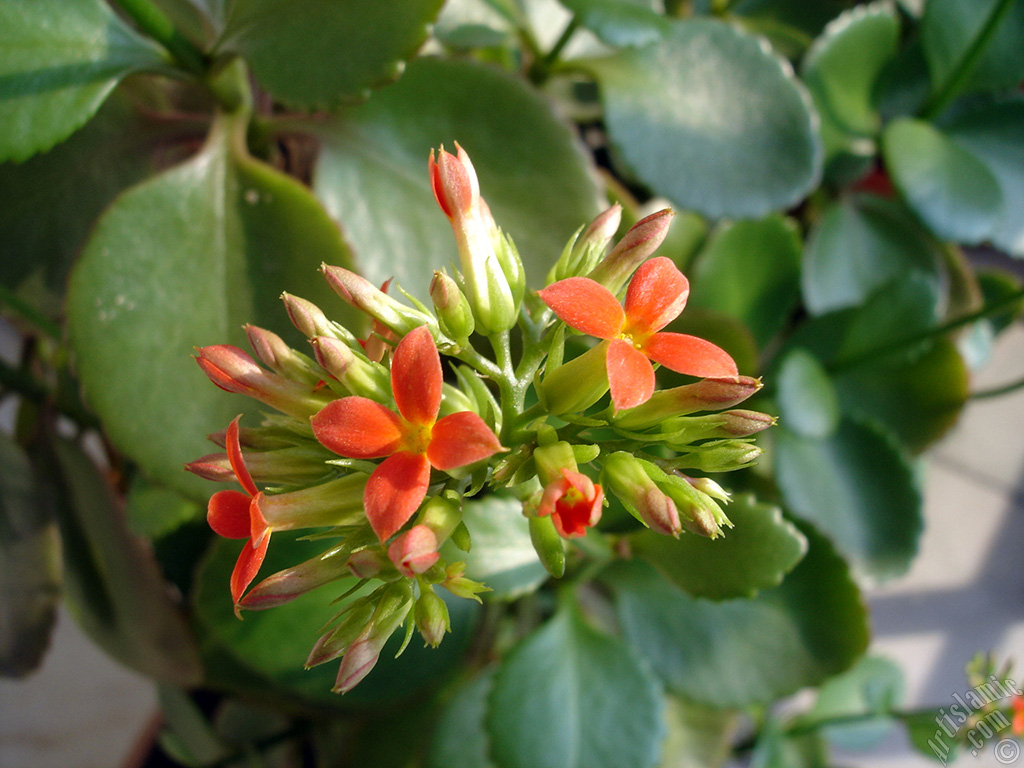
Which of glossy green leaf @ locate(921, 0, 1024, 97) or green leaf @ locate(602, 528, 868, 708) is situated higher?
glossy green leaf @ locate(921, 0, 1024, 97)

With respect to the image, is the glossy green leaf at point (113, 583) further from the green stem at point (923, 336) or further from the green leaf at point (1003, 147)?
the green leaf at point (1003, 147)

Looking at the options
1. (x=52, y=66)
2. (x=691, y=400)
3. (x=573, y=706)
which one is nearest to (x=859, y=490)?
(x=573, y=706)

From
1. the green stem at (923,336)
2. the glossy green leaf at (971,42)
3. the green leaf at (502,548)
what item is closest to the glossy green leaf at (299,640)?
the green leaf at (502,548)

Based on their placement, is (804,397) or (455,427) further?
(804,397)

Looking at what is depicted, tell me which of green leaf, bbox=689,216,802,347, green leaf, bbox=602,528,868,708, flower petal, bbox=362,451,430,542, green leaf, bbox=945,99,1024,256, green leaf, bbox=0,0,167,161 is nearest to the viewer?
flower petal, bbox=362,451,430,542

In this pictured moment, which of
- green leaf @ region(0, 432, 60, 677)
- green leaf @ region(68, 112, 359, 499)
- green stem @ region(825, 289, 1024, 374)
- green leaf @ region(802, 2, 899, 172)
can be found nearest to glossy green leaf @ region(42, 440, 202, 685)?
green leaf @ region(0, 432, 60, 677)

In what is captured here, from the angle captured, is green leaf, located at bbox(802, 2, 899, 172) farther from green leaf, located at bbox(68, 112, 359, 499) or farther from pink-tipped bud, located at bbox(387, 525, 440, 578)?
pink-tipped bud, located at bbox(387, 525, 440, 578)

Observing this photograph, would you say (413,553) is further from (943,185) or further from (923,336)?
(943,185)

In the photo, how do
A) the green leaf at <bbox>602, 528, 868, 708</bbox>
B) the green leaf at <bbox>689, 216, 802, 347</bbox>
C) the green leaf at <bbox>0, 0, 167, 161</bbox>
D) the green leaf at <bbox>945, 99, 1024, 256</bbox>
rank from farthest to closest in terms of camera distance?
the green leaf at <bbox>945, 99, 1024, 256</bbox> < the green leaf at <bbox>689, 216, 802, 347</bbox> < the green leaf at <bbox>602, 528, 868, 708</bbox> < the green leaf at <bbox>0, 0, 167, 161</bbox>
